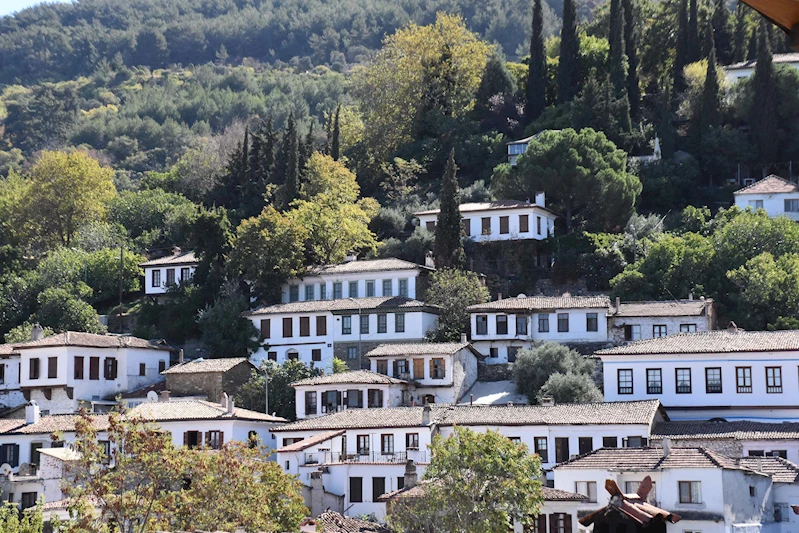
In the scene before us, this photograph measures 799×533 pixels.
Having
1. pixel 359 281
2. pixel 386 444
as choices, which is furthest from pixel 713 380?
pixel 359 281

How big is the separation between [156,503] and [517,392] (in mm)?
29115

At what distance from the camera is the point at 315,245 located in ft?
257

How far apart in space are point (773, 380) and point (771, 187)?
2646 cm

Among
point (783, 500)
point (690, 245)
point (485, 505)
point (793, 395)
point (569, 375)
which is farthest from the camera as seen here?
point (690, 245)

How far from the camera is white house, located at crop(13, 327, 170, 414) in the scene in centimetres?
6900

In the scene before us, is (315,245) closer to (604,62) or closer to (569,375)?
(569,375)

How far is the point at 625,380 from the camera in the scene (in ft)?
195

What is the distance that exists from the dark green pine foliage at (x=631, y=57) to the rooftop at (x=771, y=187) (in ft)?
46.2

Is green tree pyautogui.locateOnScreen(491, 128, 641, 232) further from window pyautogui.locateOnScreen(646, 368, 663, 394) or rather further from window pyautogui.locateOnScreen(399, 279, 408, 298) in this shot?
window pyautogui.locateOnScreen(646, 368, 663, 394)

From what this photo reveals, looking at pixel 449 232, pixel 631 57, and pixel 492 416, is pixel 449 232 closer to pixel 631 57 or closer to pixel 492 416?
pixel 492 416

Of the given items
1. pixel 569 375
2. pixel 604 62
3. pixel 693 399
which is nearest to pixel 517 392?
pixel 569 375

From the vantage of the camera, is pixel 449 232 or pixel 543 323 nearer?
pixel 543 323

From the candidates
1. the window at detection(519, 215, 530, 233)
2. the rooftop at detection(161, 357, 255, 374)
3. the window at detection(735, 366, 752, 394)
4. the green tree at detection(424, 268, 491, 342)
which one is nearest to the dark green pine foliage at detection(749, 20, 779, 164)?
the window at detection(519, 215, 530, 233)

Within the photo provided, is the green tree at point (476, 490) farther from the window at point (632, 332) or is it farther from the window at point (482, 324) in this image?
the window at point (482, 324)
